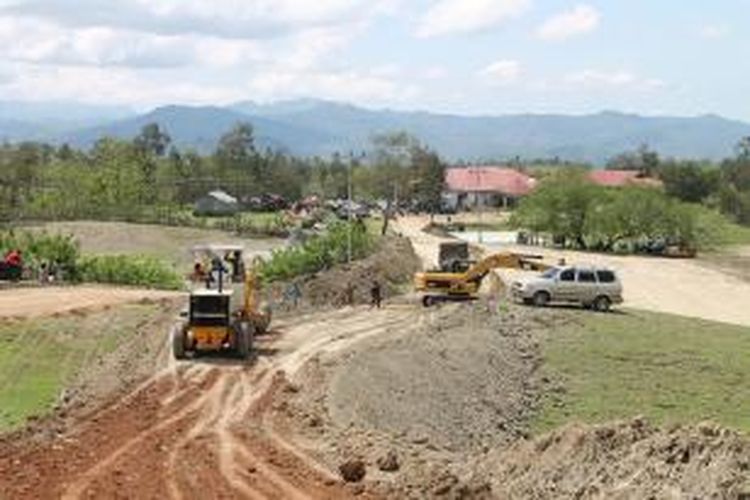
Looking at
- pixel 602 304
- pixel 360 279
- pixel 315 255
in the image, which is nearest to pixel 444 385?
pixel 602 304

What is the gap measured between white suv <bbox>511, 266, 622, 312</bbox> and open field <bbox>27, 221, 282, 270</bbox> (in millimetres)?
36787

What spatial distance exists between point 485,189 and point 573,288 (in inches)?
5492

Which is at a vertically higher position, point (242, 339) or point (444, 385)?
point (242, 339)

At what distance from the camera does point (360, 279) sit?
54031mm

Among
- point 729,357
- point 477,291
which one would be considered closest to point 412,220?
point 477,291

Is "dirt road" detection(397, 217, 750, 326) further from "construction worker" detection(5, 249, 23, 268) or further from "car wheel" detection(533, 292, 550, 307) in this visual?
"construction worker" detection(5, 249, 23, 268)

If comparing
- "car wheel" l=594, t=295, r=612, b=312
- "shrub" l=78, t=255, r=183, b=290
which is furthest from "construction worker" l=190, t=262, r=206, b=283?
"shrub" l=78, t=255, r=183, b=290

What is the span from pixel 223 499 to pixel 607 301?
31797 millimetres

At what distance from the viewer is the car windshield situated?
163 feet

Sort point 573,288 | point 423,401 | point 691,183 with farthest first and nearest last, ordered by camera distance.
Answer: point 691,183 → point 573,288 → point 423,401

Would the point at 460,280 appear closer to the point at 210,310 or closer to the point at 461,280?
the point at 461,280

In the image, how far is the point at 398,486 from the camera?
67.2 feet

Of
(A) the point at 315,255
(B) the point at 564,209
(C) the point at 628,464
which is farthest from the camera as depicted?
(B) the point at 564,209

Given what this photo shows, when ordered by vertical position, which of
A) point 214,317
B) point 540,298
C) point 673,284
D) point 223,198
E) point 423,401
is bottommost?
point 223,198
